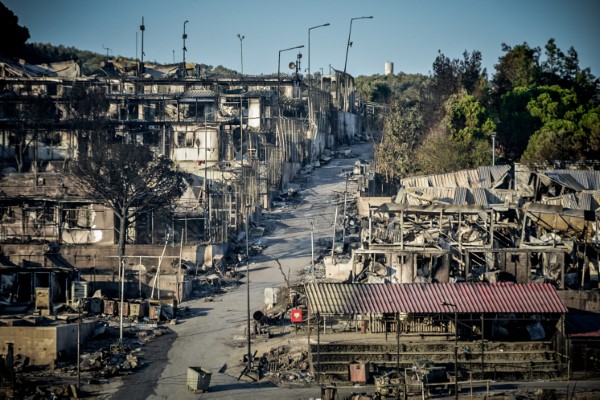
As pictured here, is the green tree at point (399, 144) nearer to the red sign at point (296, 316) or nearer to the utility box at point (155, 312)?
the utility box at point (155, 312)

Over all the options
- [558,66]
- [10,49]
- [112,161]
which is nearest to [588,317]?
[112,161]

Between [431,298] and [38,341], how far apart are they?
15.1 metres

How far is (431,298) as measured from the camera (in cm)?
3409

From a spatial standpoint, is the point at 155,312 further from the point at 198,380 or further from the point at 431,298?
the point at 431,298

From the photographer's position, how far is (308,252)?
160 feet

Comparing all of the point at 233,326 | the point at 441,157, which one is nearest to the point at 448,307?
the point at 233,326

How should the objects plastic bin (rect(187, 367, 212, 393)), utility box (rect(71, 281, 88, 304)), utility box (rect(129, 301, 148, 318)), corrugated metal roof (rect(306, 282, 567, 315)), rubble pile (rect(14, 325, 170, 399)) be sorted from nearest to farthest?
1. rubble pile (rect(14, 325, 170, 399))
2. plastic bin (rect(187, 367, 212, 393))
3. corrugated metal roof (rect(306, 282, 567, 315))
4. utility box (rect(129, 301, 148, 318))
5. utility box (rect(71, 281, 88, 304))

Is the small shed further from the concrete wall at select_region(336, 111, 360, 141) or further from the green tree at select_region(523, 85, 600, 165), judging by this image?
the concrete wall at select_region(336, 111, 360, 141)

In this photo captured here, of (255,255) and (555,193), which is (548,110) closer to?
(555,193)

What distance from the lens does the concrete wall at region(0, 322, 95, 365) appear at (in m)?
33.7

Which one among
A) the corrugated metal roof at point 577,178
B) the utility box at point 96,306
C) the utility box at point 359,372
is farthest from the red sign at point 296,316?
the corrugated metal roof at point 577,178

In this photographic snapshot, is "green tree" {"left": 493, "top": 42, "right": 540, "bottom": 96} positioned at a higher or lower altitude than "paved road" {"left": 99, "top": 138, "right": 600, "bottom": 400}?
higher

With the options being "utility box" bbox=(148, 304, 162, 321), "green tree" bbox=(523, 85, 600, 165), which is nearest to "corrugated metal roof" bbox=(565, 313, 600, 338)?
"utility box" bbox=(148, 304, 162, 321)

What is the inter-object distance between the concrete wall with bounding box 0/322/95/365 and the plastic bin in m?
6.22
